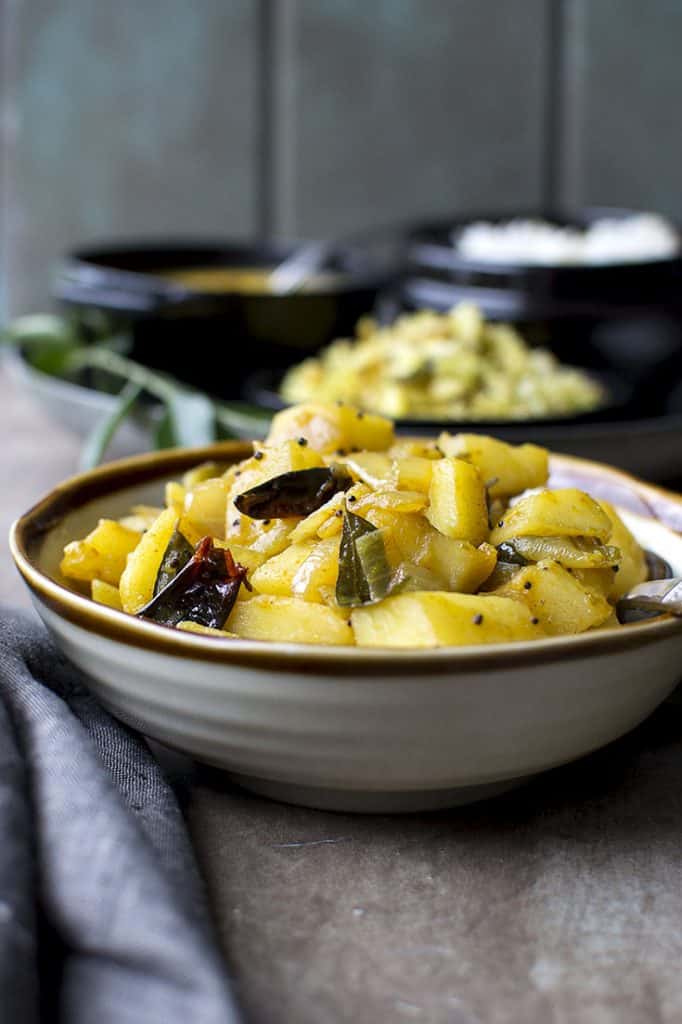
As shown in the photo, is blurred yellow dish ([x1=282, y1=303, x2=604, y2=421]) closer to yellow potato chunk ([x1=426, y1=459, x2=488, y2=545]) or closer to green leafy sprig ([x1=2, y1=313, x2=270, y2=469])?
green leafy sprig ([x1=2, y1=313, x2=270, y2=469])

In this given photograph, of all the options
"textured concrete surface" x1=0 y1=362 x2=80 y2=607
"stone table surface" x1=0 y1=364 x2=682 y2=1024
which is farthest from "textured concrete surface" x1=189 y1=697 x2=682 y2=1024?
"textured concrete surface" x1=0 y1=362 x2=80 y2=607

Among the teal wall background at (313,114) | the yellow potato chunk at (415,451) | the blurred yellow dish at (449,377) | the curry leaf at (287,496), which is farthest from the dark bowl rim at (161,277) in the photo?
the curry leaf at (287,496)

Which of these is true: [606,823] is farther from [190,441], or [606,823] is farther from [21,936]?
[190,441]

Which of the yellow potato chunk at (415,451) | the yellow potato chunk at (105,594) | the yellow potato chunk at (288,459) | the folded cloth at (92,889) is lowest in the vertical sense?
the folded cloth at (92,889)

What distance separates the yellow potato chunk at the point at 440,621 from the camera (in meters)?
0.92

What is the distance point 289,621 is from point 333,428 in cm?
32

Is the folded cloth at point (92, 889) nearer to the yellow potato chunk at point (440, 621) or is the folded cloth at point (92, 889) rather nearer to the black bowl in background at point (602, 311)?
the yellow potato chunk at point (440, 621)

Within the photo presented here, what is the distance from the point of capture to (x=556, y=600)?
1.02m

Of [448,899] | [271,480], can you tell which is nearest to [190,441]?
[271,480]

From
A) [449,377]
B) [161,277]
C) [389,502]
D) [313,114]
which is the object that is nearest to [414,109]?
[313,114]

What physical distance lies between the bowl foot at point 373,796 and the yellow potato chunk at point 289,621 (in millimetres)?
125

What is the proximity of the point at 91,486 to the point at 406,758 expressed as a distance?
1.72ft

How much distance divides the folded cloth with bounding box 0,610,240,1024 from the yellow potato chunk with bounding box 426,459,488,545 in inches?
12.7

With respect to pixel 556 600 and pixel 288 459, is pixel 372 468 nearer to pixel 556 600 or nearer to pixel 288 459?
pixel 288 459
